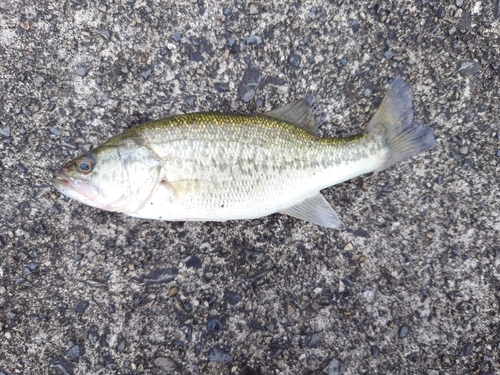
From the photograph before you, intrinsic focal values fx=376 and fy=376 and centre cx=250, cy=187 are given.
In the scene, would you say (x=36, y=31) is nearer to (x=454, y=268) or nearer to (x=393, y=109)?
(x=393, y=109)

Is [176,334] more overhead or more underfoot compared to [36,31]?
more underfoot

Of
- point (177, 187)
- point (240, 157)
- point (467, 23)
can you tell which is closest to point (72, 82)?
point (177, 187)

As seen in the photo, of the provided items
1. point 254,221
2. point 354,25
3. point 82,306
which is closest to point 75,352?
point 82,306

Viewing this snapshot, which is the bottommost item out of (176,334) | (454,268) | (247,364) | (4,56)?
(247,364)

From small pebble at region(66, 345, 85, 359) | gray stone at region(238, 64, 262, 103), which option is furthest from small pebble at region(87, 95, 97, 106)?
small pebble at region(66, 345, 85, 359)

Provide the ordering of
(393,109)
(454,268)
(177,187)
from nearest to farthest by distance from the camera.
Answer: (177,187), (393,109), (454,268)

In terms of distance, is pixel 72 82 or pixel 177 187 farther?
pixel 72 82

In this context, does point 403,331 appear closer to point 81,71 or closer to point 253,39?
point 253,39
